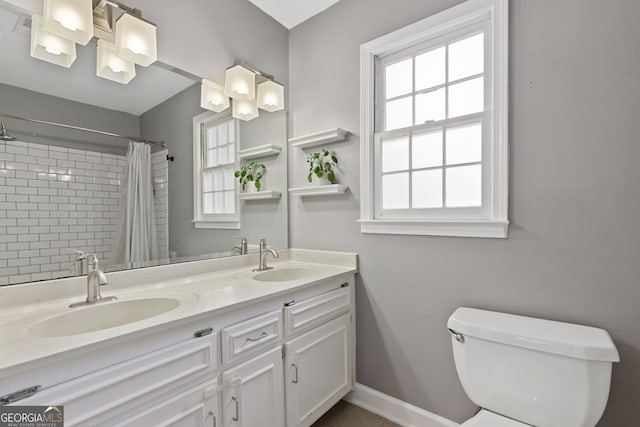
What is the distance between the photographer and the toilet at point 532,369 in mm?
1071

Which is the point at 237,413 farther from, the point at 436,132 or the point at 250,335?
the point at 436,132

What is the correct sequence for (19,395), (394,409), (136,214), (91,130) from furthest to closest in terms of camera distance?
(394,409) < (136,214) < (91,130) < (19,395)

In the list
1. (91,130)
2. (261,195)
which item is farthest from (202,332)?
(261,195)

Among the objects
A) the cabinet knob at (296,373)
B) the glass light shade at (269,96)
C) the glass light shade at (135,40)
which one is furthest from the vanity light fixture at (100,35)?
the cabinet knob at (296,373)

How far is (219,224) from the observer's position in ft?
6.34

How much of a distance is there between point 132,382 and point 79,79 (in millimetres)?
1305

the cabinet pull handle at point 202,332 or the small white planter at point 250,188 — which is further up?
the small white planter at point 250,188

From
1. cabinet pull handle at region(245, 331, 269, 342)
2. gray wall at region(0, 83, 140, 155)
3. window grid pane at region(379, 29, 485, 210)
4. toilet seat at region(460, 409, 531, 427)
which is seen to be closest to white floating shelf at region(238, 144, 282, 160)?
gray wall at region(0, 83, 140, 155)

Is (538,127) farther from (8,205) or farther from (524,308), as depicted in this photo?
(8,205)

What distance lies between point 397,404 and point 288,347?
32.9 inches

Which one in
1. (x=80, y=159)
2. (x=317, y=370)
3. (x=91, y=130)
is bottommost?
(x=317, y=370)

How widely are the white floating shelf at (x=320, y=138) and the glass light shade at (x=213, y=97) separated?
50cm

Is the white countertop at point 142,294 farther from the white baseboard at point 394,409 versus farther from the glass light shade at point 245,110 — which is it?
the glass light shade at point 245,110

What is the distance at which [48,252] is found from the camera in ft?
4.13
